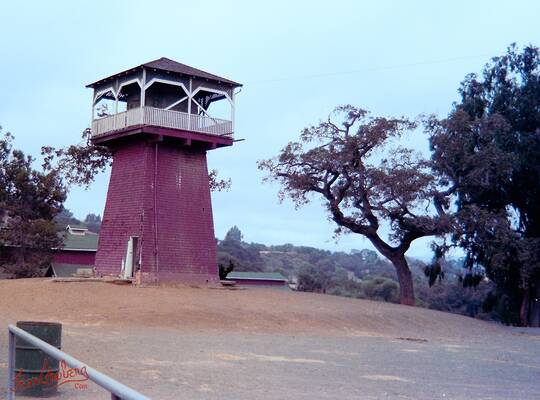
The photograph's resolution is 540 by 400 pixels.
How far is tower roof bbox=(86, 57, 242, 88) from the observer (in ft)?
103

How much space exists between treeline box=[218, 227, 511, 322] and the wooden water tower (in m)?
18.0

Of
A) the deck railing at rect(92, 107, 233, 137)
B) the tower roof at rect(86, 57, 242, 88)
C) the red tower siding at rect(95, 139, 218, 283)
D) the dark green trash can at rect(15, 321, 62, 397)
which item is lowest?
the dark green trash can at rect(15, 321, 62, 397)

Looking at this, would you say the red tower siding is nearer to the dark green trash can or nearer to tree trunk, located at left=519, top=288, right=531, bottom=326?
tree trunk, located at left=519, top=288, right=531, bottom=326

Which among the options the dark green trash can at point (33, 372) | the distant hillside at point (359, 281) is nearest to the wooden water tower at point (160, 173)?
the distant hillside at point (359, 281)

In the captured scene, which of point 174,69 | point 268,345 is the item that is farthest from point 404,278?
point 268,345

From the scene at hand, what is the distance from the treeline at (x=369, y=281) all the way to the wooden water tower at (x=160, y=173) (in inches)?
709

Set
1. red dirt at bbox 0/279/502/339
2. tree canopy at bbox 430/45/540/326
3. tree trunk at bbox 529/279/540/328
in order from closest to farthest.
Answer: red dirt at bbox 0/279/502/339 < tree canopy at bbox 430/45/540/326 < tree trunk at bbox 529/279/540/328

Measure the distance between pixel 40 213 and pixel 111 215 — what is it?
44.3 ft

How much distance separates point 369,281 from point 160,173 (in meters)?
49.3

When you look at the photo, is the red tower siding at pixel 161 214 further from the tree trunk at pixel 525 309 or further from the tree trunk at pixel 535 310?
the tree trunk at pixel 535 310

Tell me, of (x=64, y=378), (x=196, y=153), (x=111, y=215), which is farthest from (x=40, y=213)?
(x=64, y=378)

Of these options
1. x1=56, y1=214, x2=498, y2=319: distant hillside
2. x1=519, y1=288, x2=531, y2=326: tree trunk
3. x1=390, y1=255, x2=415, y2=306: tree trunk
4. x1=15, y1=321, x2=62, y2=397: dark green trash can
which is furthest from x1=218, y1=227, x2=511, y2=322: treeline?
x1=15, y1=321, x2=62, y2=397: dark green trash can

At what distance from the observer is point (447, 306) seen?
6731 centimetres

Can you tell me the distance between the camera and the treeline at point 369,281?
173 feet
